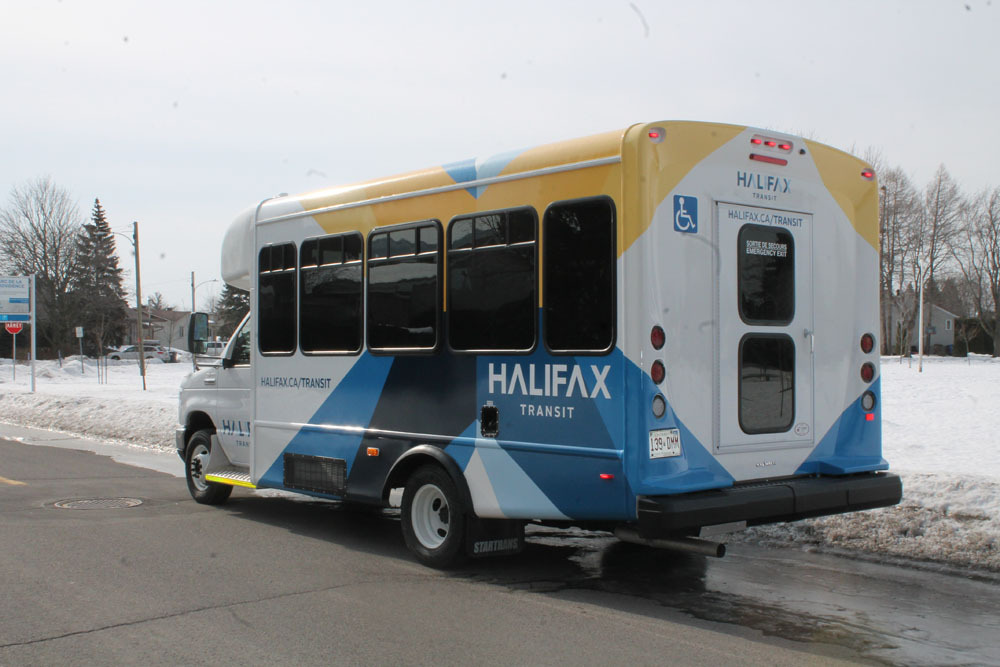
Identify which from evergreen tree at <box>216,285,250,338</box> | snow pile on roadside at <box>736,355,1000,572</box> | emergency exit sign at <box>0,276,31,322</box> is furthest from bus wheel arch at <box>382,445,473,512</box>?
evergreen tree at <box>216,285,250,338</box>

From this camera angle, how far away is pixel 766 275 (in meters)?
6.27

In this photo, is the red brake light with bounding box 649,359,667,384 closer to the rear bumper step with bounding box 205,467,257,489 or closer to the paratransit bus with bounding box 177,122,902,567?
the paratransit bus with bounding box 177,122,902,567

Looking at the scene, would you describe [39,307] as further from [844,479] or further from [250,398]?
[844,479]

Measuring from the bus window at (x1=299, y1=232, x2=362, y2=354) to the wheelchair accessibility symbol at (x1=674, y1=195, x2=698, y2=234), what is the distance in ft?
9.38

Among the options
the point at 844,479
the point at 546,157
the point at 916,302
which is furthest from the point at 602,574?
the point at 916,302

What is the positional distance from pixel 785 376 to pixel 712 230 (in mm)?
1174

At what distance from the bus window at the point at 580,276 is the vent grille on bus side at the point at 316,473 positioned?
100.0 inches

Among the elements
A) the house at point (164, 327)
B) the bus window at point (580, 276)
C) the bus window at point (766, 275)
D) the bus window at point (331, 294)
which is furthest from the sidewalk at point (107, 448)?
the house at point (164, 327)

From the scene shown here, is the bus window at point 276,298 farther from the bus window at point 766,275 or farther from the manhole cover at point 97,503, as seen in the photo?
the bus window at point 766,275

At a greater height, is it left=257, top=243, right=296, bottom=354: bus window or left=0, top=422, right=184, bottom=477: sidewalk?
left=257, top=243, right=296, bottom=354: bus window

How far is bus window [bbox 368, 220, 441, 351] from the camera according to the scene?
689 cm

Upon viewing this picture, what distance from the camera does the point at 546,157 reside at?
6.11 m

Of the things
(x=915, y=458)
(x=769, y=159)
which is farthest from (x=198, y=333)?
(x=915, y=458)

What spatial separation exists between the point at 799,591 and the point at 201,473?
6203mm
